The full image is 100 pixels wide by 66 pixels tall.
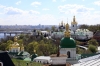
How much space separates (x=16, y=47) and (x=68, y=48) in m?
16.1

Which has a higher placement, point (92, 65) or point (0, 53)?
point (0, 53)

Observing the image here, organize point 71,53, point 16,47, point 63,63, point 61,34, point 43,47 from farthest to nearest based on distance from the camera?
point 61,34 < point 43,47 < point 16,47 < point 71,53 < point 63,63

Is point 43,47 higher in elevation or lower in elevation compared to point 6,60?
lower

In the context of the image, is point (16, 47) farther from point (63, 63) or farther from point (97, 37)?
point (97, 37)

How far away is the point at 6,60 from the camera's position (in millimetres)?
14859

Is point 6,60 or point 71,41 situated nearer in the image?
point 6,60

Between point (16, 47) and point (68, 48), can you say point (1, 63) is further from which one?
point (16, 47)

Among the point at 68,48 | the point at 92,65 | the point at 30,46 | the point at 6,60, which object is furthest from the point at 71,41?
the point at 30,46

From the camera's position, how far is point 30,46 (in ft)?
198

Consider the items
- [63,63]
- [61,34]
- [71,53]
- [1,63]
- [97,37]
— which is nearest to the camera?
[1,63]

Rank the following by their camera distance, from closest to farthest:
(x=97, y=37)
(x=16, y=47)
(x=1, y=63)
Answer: (x=1, y=63), (x=16, y=47), (x=97, y=37)

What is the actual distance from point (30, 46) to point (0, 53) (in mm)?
45926

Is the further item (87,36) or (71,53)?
(87,36)

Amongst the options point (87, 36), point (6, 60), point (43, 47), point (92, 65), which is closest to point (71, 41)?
point (92, 65)
